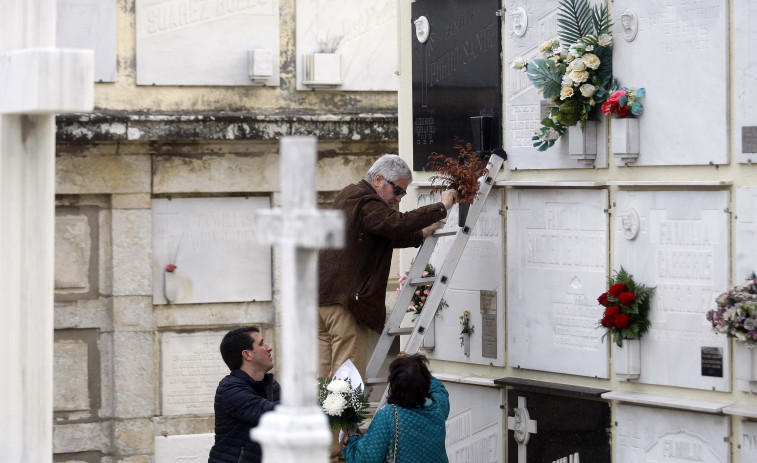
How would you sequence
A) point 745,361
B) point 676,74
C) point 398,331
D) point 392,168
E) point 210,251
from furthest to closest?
point 210,251 < point 398,331 < point 392,168 < point 676,74 < point 745,361

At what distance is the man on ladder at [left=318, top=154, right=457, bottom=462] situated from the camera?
7.31 meters

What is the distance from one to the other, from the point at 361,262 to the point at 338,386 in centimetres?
122

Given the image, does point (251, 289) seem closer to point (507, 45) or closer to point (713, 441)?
point (507, 45)

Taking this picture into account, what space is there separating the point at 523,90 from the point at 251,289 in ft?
17.2

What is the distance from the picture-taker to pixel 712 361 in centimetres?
625

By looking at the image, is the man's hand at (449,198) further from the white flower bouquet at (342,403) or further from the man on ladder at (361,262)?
the white flower bouquet at (342,403)

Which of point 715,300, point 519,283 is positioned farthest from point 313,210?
point 519,283

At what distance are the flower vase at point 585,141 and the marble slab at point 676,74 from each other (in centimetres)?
28

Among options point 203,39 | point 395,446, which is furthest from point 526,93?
point 203,39

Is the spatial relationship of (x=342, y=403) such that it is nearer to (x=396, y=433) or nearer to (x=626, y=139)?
(x=396, y=433)

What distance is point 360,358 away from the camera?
765cm

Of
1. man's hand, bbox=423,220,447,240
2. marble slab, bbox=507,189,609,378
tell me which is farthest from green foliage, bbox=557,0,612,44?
man's hand, bbox=423,220,447,240

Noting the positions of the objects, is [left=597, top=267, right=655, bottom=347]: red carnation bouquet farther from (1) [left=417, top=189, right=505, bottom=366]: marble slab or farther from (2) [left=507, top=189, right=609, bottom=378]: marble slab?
(1) [left=417, top=189, right=505, bottom=366]: marble slab

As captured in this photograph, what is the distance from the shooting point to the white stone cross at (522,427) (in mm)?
7359
